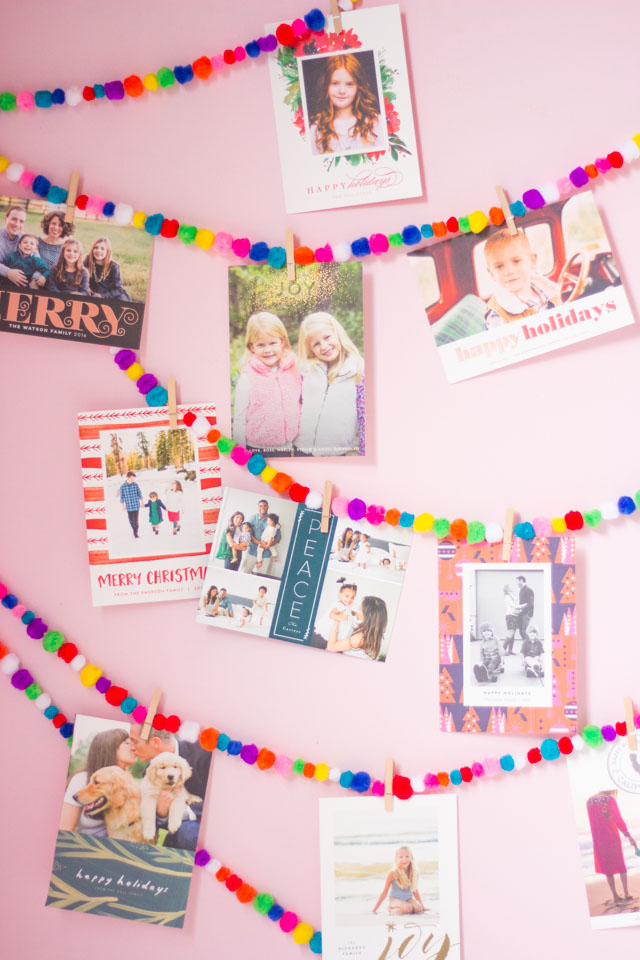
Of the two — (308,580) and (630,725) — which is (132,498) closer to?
(308,580)

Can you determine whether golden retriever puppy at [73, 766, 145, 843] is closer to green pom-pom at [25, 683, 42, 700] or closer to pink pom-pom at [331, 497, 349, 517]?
green pom-pom at [25, 683, 42, 700]

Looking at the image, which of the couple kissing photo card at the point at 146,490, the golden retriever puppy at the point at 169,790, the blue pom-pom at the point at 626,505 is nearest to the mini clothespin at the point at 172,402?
the couple kissing photo card at the point at 146,490

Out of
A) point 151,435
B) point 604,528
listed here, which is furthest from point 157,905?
point 604,528

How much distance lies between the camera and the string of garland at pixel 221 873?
102 centimetres

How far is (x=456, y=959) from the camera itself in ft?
3.32

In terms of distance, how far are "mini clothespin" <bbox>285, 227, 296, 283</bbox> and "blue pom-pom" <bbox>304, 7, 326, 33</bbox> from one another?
0.83 feet

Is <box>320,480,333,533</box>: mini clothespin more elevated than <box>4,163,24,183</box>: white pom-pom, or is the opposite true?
<box>4,163,24,183</box>: white pom-pom

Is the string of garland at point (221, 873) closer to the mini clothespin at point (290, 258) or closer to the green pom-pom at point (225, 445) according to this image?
the green pom-pom at point (225, 445)

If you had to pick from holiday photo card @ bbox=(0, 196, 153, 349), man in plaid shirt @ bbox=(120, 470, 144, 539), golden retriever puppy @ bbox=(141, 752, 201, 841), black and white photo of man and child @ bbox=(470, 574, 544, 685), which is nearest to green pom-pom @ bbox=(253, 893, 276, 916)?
golden retriever puppy @ bbox=(141, 752, 201, 841)

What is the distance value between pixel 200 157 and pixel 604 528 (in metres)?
0.72

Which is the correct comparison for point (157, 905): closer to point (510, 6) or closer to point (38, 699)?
point (38, 699)

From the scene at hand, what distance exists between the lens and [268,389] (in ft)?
3.33

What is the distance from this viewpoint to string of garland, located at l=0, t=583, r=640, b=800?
100cm

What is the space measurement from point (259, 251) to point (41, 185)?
298 mm
